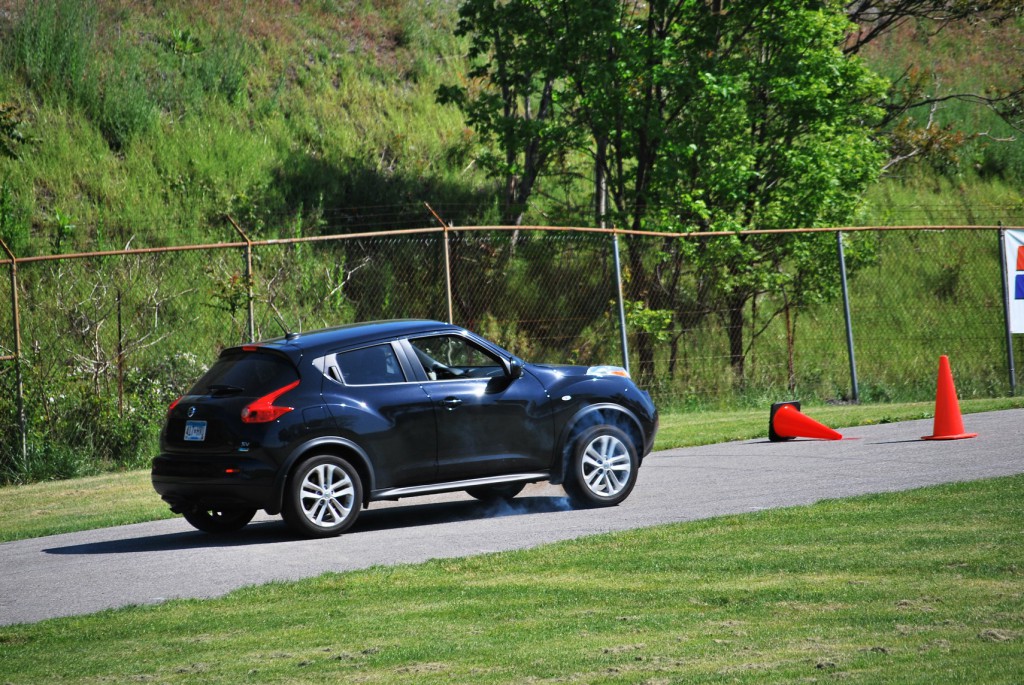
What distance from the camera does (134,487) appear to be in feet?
46.3

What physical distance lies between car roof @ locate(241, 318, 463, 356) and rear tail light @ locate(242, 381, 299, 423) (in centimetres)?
48

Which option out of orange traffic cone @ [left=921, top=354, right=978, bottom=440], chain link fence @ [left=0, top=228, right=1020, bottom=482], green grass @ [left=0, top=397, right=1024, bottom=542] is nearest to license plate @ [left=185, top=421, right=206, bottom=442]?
green grass @ [left=0, top=397, right=1024, bottom=542]

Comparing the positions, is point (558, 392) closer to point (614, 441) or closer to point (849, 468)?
point (614, 441)

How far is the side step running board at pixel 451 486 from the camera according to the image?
33.9ft

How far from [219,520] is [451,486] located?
2044 mm

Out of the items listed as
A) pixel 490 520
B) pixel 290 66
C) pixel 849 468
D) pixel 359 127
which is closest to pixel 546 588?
pixel 490 520

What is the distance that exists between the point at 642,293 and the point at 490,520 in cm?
978

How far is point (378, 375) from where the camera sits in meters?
10.5

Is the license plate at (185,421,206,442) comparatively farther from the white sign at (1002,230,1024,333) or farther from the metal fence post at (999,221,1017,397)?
the white sign at (1002,230,1024,333)

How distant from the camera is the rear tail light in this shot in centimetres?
988

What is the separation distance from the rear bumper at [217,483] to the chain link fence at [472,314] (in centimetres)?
591

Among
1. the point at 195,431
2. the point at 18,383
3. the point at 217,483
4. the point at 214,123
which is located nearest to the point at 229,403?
the point at 195,431

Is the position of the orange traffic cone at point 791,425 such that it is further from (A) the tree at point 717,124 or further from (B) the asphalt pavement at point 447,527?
(A) the tree at point 717,124

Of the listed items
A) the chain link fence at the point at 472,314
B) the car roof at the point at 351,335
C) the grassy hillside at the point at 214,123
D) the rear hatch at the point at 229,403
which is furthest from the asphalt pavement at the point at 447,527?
the grassy hillside at the point at 214,123
